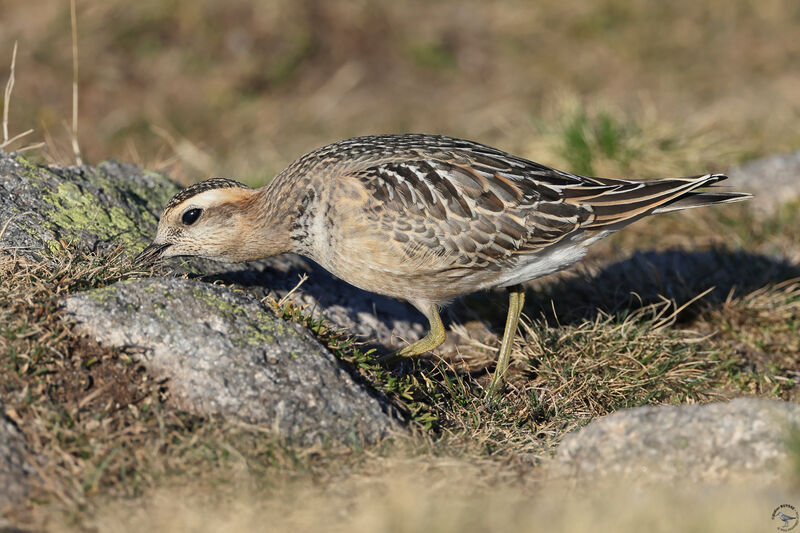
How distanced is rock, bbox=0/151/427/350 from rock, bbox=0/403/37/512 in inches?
52.6

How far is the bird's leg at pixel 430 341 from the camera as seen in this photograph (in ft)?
18.8

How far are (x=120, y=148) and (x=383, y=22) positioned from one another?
5.09 m

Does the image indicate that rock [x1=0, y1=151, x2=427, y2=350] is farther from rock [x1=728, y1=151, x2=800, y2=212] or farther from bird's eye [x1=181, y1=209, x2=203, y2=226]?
rock [x1=728, y1=151, x2=800, y2=212]

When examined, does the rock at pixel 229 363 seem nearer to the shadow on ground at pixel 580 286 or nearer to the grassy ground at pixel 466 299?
the grassy ground at pixel 466 299

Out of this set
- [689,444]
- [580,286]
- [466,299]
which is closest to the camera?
[689,444]

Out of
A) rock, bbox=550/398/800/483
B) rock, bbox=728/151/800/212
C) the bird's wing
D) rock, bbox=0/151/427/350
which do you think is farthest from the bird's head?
rock, bbox=728/151/800/212

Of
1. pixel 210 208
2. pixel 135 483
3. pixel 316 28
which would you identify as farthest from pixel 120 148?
pixel 135 483

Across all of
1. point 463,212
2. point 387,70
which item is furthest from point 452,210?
point 387,70

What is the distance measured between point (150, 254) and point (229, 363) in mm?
1266

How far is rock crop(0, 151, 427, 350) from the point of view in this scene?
17.5 ft

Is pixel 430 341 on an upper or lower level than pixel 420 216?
lower

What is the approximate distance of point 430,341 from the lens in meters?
5.79

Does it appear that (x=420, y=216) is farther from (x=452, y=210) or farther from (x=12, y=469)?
(x=12, y=469)

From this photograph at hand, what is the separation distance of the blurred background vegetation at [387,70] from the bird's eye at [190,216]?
4.59m
